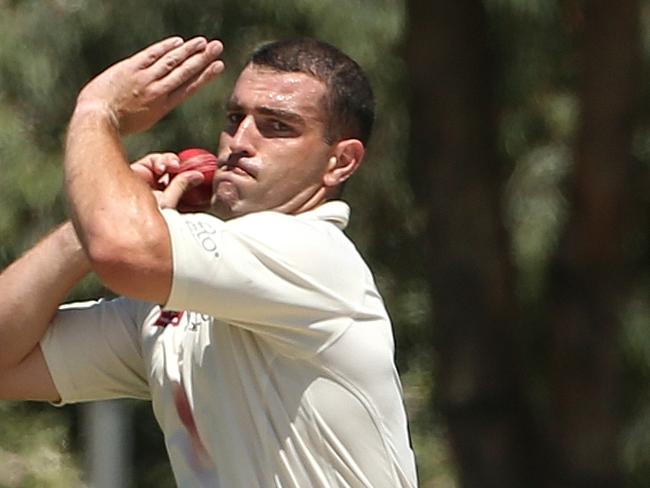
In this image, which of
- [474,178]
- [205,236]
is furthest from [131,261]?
[474,178]

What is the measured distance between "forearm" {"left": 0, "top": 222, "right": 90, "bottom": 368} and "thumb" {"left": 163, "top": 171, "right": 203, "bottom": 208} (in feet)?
0.49

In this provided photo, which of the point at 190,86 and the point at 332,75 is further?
the point at 332,75

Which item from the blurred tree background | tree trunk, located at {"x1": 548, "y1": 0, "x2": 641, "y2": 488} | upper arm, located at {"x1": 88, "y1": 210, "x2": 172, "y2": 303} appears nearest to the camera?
upper arm, located at {"x1": 88, "y1": 210, "x2": 172, "y2": 303}

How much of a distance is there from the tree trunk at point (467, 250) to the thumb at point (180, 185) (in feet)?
8.82

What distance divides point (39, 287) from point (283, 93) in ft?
1.51

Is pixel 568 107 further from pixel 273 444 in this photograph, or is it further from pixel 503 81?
pixel 273 444

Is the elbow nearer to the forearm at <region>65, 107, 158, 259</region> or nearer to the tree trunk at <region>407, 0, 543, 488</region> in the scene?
the forearm at <region>65, 107, 158, 259</region>

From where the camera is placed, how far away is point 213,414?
2.64 meters

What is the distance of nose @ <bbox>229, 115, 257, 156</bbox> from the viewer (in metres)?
2.68

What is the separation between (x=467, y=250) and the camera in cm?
554

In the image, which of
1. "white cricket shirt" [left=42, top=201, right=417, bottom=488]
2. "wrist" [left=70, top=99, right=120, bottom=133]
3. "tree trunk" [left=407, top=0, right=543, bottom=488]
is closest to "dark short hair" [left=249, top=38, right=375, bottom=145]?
"white cricket shirt" [left=42, top=201, right=417, bottom=488]

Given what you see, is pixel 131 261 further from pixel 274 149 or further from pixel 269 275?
pixel 274 149

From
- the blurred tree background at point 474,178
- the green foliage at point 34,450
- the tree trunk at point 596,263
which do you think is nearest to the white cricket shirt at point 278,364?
the tree trunk at point 596,263

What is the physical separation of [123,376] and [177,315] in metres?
0.17
